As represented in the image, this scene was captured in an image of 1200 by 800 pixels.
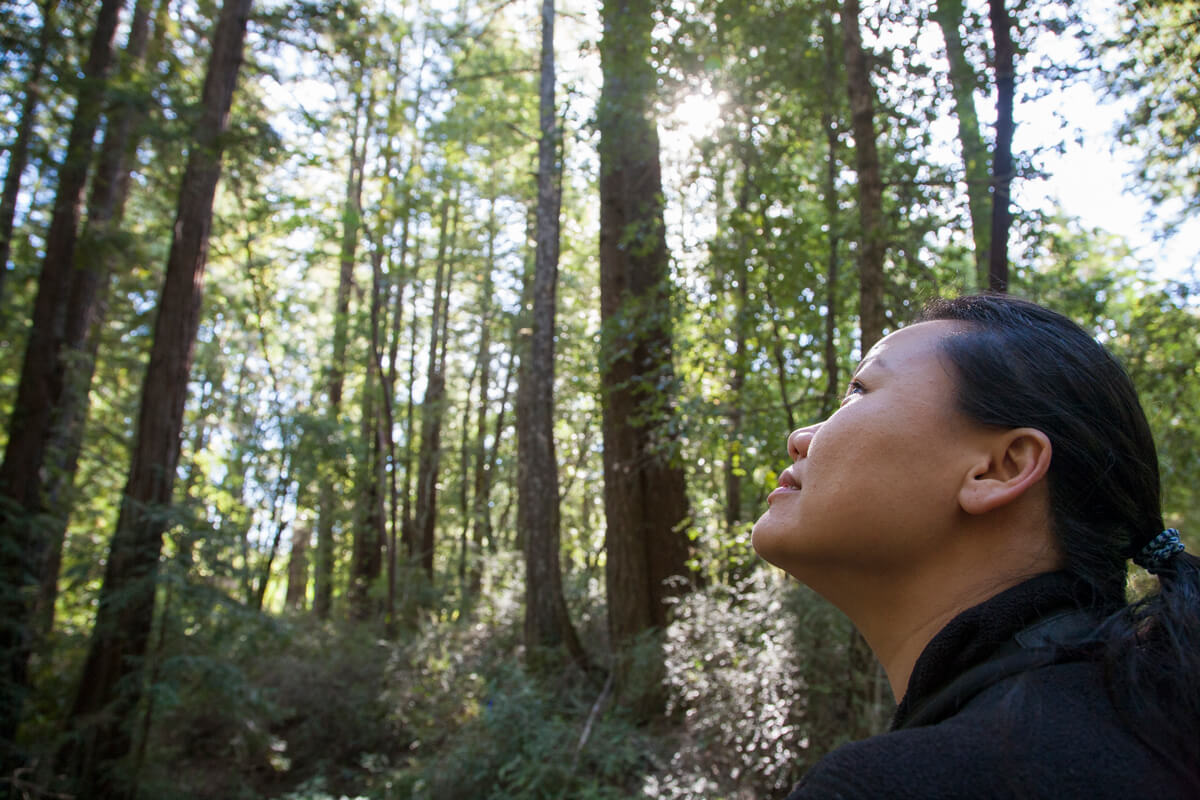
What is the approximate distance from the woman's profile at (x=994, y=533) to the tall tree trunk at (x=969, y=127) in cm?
459

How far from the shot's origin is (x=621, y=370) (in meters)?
9.48

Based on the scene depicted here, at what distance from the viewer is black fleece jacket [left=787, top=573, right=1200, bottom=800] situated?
86 cm

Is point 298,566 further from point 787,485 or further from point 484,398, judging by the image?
point 787,485

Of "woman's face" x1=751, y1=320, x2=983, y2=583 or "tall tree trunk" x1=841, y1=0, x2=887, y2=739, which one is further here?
"tall tree trunk" x1=841, y1=0, x2=887, y2=739

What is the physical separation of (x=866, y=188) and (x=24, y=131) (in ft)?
31.6

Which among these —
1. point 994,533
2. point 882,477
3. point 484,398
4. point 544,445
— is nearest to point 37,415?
point 544,445

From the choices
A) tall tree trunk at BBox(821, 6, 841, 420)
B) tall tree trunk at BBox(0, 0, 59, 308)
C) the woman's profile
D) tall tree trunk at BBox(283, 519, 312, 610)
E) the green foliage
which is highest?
tall tree trunk at BBox(0, 0, 59, 308)

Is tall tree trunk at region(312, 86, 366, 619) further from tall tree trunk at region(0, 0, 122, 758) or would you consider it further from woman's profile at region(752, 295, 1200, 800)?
woman's profile at region(752, 295, 1200, 800)

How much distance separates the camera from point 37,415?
9617 mm

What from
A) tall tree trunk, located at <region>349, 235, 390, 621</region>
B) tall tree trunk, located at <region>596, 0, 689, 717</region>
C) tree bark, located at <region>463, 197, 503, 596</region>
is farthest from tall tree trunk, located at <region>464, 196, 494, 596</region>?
tall tree trunk, located at <region>596, 0, 689, 717</region>

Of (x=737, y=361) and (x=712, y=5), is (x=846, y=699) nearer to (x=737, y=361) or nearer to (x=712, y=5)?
(x=737, y=361)

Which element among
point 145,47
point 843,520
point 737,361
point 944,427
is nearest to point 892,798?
point 843,520

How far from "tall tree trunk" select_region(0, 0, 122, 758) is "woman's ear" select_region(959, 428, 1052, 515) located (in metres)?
9.65

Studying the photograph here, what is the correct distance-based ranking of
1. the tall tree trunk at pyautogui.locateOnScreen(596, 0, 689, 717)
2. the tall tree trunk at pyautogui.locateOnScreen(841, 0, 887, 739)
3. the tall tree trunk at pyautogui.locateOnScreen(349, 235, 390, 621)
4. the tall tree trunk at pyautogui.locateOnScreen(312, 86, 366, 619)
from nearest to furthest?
the tall tree trunk at pyautogui.locateOnScreen(841, 0, 887, 739) → the tall tree trunk at pyautogui.locateOnScreen(596, 0, 689, 717) → the tall tree trunk at pyautogui.locateOnScreen(312, 86, 366, 619) → the tall tree trunk at pyautogui.locateOnScreen(349, 235, 390, 621)
